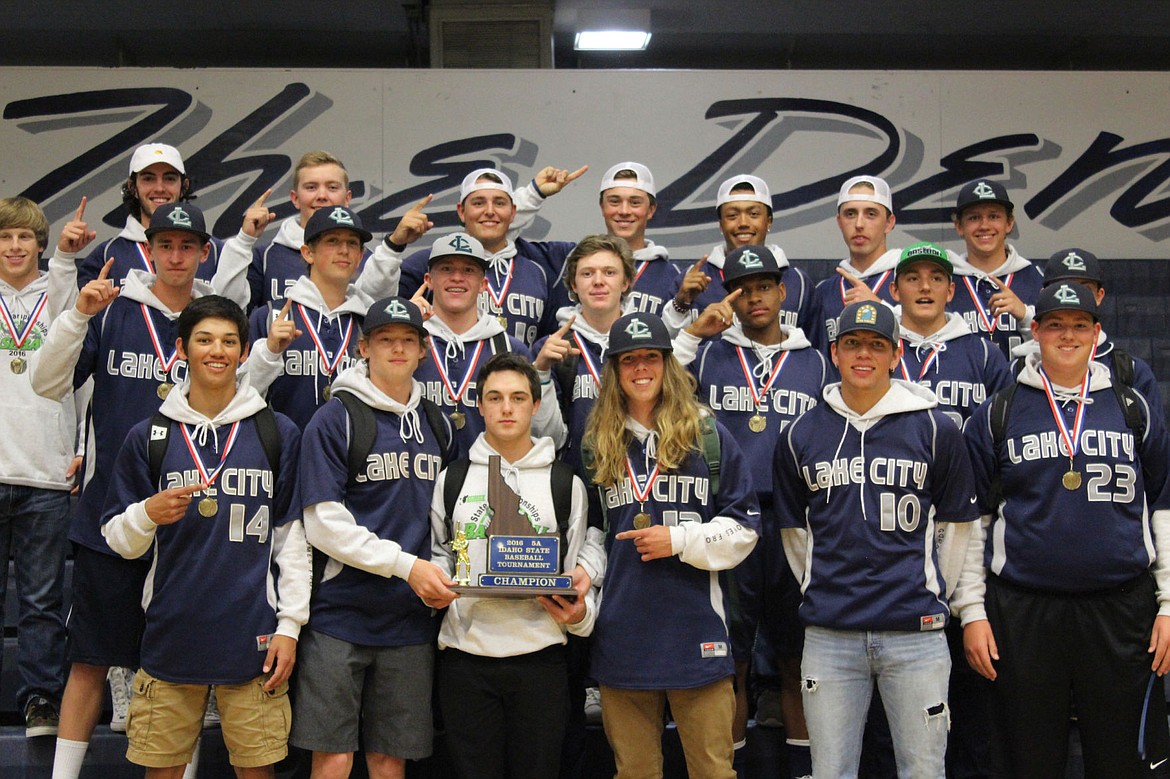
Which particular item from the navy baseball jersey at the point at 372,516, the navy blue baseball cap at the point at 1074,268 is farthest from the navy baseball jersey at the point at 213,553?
the navy blue baseball cap at the point at 1074,268

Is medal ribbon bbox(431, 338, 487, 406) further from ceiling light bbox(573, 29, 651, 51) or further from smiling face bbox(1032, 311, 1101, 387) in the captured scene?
ceiling light bbox(573, 29, 651, 51)

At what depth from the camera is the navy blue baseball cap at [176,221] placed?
4277 millimetres

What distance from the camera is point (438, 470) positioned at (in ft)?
13.0

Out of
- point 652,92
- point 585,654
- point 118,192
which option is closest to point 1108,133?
point 652,92

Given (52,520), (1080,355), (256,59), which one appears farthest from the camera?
(256,59)

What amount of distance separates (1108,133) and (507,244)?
5.12 metres

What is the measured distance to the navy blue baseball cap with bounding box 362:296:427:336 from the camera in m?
3.94

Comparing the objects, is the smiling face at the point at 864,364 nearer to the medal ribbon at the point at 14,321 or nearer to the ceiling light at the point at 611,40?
the medal ribbon at the point at 14,321

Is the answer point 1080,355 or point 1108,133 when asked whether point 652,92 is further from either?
point 1080,355

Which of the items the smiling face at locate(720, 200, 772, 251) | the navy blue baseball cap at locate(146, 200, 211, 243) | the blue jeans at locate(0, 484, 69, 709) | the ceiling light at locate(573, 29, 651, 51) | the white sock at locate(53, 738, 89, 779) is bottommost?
the white sock at locate(53, 738, 89, 779)

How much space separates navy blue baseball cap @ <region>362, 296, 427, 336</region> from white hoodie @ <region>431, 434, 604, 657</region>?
49 centimetres

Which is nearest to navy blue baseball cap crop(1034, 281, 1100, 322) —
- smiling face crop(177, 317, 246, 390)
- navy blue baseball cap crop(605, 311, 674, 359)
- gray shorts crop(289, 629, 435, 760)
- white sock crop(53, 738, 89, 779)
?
navy blue baseball cap crop(605, 311, 674, 359)

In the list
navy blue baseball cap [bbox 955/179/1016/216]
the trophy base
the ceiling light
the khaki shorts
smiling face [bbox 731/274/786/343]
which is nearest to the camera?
the trophy base

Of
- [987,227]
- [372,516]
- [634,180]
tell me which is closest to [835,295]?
[987,227]
